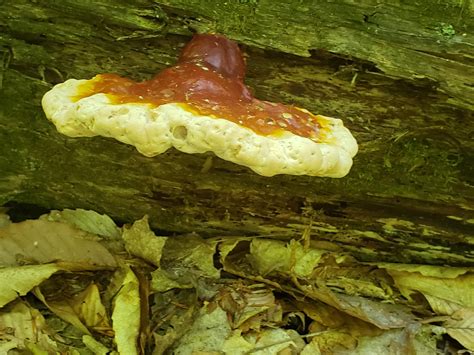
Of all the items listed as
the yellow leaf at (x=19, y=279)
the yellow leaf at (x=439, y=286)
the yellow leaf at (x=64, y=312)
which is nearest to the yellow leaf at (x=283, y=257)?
the yellow leaf at (x=439, y=286)

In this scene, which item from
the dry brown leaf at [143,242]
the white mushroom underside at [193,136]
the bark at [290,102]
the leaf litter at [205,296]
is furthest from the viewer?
the dry brown leaf at [143,242]

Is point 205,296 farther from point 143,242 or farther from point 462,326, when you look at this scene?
point 462,326

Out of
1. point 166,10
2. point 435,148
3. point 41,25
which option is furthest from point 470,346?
point 41,25

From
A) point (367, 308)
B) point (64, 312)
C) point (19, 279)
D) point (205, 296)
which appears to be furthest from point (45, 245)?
point (367, 308)

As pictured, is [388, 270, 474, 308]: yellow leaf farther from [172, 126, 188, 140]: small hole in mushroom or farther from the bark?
[172, 126, 188, 140]: small hole in mushroom

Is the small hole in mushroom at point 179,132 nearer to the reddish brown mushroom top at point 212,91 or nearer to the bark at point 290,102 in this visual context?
the reddish brown mushroom top at point 212,91

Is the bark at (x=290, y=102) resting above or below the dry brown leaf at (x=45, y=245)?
above

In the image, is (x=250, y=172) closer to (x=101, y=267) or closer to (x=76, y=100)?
→ (x=101, y=267)
